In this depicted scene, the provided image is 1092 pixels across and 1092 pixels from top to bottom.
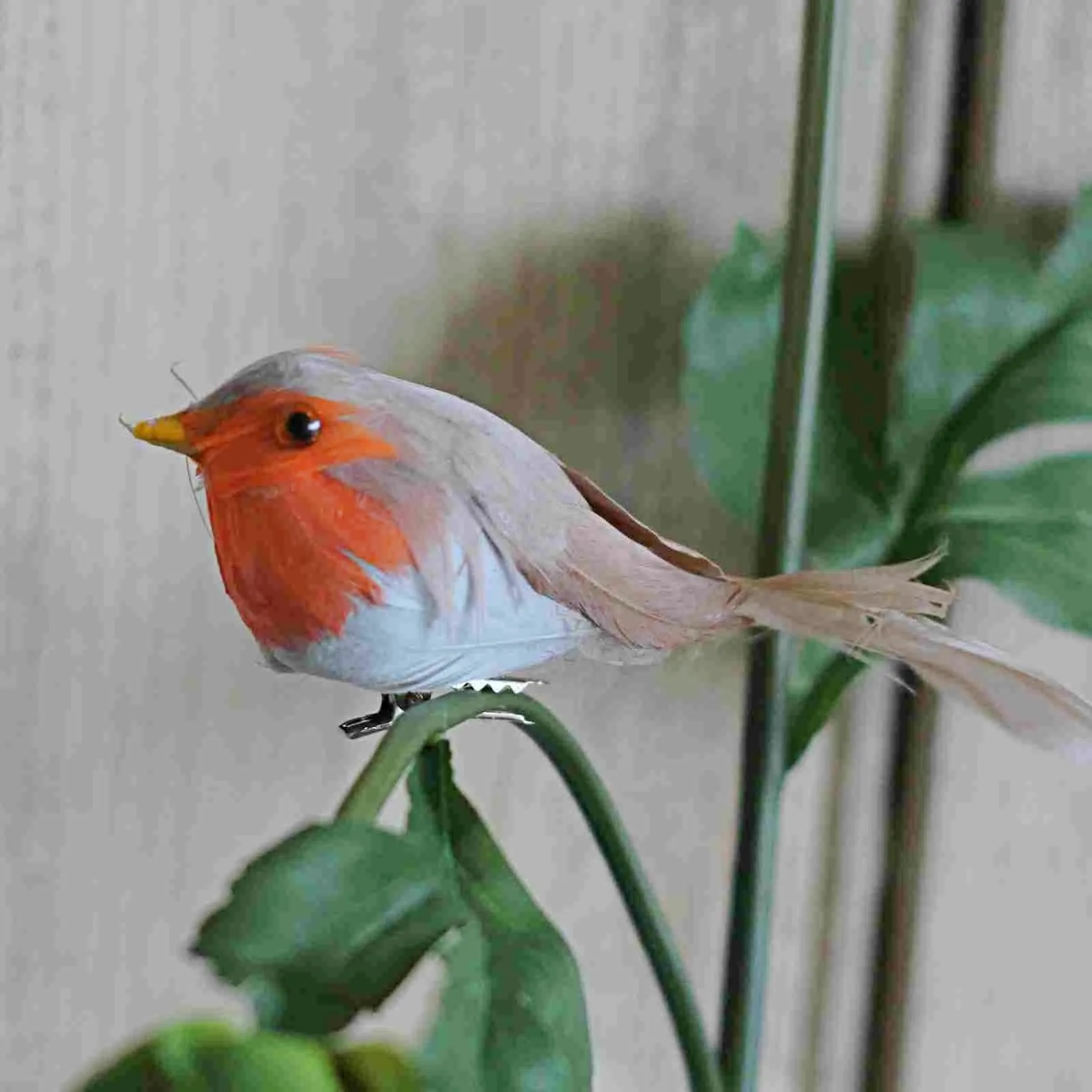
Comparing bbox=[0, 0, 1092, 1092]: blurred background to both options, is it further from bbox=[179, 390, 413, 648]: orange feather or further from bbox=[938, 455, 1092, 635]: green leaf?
bbox=[179, 390, 413, 648]: orange feather

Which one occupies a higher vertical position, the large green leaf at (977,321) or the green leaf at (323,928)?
the large green leaf at (977,321)

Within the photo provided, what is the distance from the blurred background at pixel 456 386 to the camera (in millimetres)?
284

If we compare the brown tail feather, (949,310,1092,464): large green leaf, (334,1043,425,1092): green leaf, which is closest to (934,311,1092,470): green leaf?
(949,310,1092,464): large green leaf

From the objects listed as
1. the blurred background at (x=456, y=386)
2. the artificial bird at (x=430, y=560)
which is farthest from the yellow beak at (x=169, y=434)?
the blurred background at (x=456, y=386)

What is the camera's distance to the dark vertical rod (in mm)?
326

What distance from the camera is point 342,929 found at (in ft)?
0.47

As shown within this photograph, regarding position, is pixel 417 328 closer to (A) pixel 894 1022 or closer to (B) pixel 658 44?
(B) pixel 658 44

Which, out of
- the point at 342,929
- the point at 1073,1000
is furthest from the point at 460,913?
the point at 1073,1000

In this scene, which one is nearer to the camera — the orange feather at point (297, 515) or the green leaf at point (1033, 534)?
the orange feather at point (297, 515)

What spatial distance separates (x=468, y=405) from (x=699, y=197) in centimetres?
18

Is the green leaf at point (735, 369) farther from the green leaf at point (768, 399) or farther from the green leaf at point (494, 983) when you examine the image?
the green leaf at point (494, 983)

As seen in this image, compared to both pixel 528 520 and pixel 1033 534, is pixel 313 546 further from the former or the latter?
pixel 1033 534

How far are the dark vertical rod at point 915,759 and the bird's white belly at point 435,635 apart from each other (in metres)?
0.20

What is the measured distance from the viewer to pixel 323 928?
141 mm
